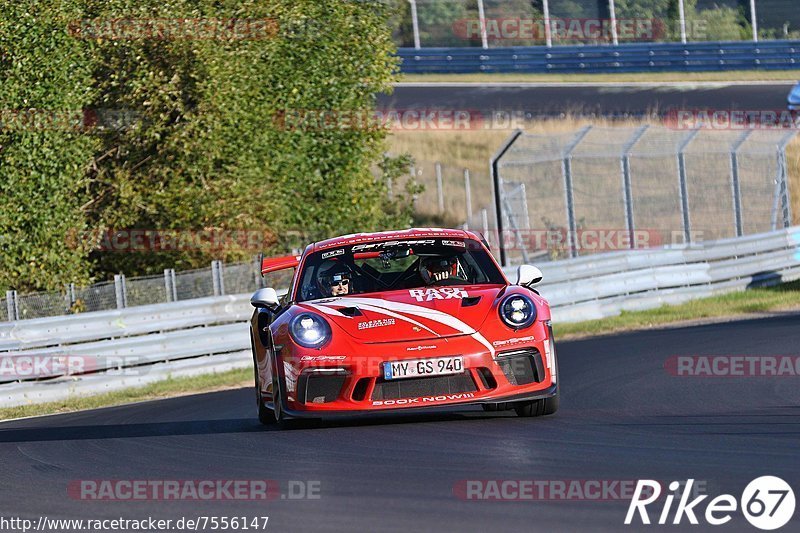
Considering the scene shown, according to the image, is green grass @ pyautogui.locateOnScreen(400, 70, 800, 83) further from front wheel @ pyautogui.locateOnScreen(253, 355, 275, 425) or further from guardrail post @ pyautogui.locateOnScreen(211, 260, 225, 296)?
front wheel @ pyautogui.locateOnScreen(253, 355, 275, 425)

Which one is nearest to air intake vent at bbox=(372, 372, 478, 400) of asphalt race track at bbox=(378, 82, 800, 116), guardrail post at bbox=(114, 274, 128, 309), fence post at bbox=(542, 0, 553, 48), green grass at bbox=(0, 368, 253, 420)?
green grass at bbox=(0, 368, 253, 420)

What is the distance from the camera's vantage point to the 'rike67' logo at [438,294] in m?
9.01

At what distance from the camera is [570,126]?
1353 inches

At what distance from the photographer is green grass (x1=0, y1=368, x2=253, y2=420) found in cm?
1495

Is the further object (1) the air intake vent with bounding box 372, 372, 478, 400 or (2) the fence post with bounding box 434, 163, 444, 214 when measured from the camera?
(2) the fence post with bounding box 434, 163, 444, 214

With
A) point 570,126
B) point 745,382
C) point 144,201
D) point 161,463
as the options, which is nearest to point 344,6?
point 144,201

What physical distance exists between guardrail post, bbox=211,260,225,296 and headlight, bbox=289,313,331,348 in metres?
9.82

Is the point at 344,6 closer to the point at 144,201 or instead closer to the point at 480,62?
the point at 144,201

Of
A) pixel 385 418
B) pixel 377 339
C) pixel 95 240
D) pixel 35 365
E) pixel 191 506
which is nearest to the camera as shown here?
pixel 191 506

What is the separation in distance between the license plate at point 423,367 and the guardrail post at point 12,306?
941 cm

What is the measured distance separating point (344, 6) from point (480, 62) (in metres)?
18.2

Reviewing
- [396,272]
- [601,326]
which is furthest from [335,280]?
[601,326]

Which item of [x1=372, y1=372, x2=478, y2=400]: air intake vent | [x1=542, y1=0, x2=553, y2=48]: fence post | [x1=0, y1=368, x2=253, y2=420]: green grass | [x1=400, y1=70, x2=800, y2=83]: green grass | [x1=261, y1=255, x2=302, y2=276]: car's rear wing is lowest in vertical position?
[x1=0, y1=368, x2=253, y2=420]: green grass

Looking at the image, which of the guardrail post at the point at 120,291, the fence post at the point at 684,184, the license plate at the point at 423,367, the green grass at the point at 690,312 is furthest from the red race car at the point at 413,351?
the fence post at the point at 684,184
